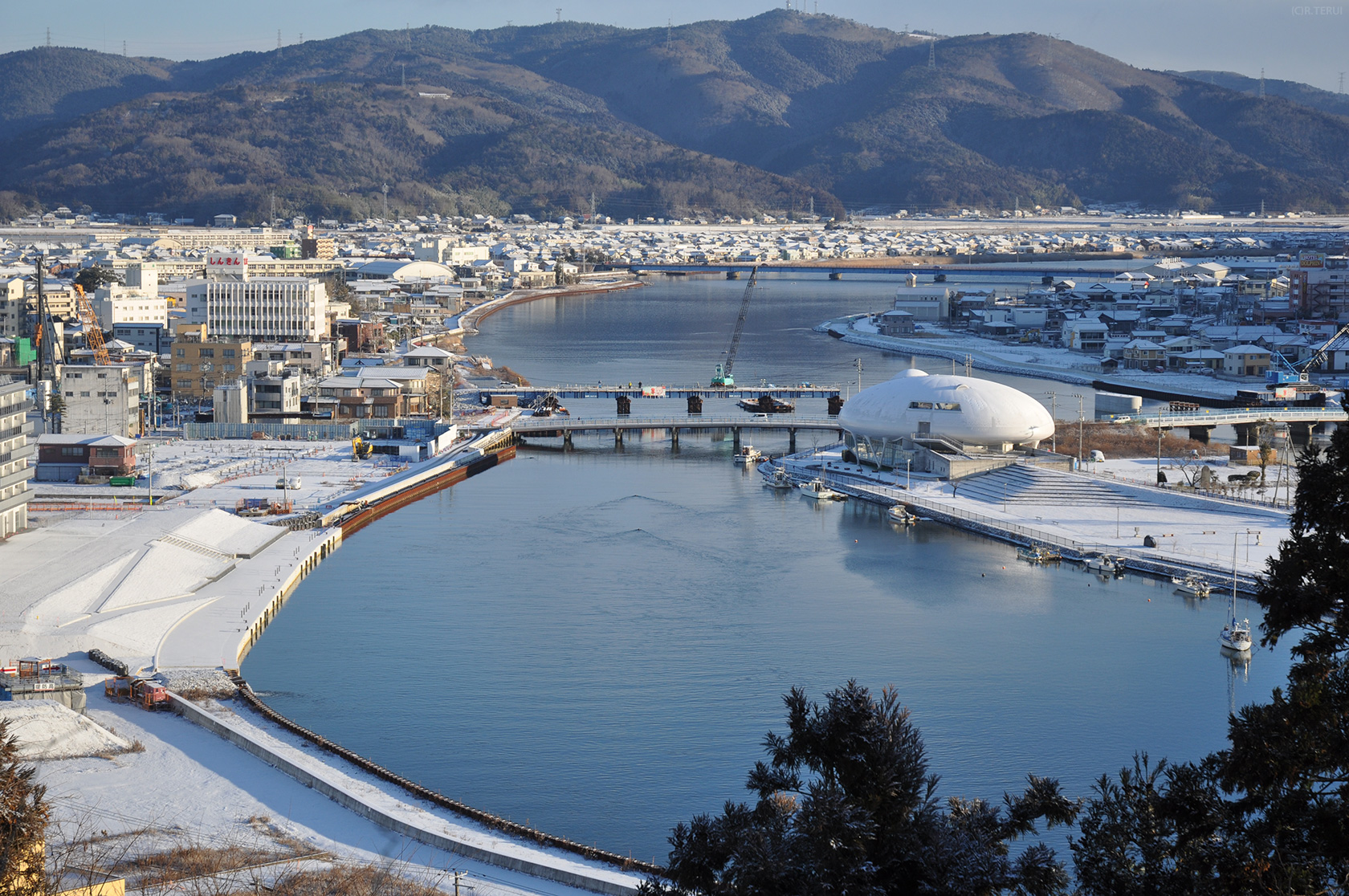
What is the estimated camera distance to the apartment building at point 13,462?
9836mm

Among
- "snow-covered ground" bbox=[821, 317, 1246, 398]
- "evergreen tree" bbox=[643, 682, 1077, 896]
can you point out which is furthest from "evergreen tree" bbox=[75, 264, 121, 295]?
"evergreen tree" bbox=[643, 682, 1077, 896]

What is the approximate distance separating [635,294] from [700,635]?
29.9 m

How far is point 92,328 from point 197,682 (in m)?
13.7

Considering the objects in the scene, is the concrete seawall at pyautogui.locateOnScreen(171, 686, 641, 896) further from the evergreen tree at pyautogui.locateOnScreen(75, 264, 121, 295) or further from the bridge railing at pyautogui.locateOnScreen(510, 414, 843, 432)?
the evergreen tree at pyautogui.locateOnScreen(75, 264, 121, 295)

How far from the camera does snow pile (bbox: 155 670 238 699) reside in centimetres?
702

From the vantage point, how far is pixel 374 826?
5602 mm

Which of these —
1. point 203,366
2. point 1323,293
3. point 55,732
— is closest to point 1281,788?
point 55,732

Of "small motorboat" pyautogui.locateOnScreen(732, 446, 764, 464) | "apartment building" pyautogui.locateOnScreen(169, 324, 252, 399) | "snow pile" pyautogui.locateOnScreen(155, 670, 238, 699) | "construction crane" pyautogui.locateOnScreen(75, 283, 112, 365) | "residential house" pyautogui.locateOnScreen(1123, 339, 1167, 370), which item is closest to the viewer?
"snow pile" pyautogui.locateOnScreen(155, 670, 238, 699)

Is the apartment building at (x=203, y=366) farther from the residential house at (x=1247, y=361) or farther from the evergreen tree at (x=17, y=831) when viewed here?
the evergreen tree at (x=17, y=831)

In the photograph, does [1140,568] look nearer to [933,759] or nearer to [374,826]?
[933,759]

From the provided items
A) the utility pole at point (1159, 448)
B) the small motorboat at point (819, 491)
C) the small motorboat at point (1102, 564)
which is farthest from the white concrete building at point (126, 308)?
the small motorboat at point (1102, 564)

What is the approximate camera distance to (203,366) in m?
17.6

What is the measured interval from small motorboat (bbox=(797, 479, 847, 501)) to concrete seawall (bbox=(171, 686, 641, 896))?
711cm

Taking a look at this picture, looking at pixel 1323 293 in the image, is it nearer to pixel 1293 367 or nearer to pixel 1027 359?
pixel 1027 359
